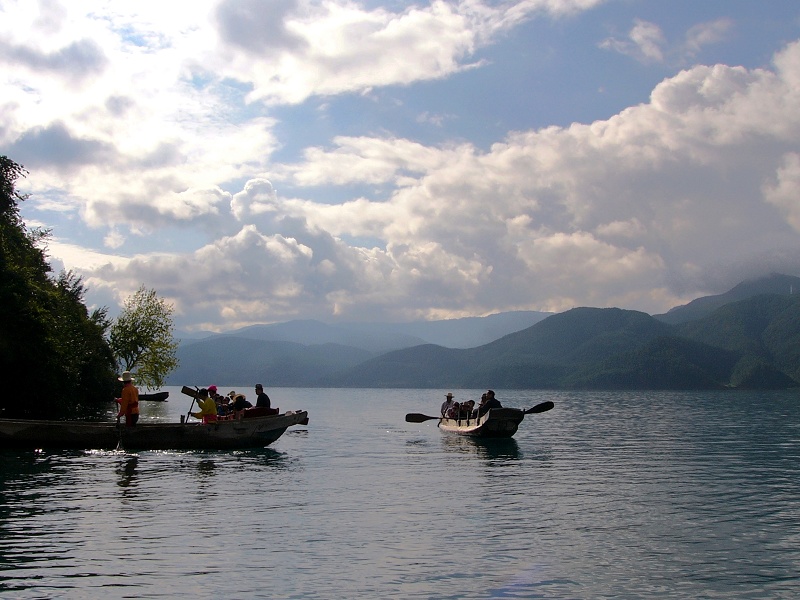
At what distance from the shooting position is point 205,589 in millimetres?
14406

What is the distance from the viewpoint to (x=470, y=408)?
54125 millimetres

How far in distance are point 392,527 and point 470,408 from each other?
3397 cm

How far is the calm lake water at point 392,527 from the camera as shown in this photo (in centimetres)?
1493

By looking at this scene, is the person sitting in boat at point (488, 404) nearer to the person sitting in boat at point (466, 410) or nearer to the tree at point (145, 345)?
the person sitting in boat at point (466, 410)

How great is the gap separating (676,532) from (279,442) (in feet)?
111

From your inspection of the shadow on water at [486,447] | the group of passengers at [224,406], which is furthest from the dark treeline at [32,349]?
the shadow on water at [486,447]

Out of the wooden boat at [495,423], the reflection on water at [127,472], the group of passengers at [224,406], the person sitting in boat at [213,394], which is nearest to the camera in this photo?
the reflection on water at [127,472]

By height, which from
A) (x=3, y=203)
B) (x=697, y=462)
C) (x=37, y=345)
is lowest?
(x=697, y=462)

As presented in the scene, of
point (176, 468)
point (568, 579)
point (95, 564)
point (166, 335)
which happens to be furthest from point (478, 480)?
point (166, 335)

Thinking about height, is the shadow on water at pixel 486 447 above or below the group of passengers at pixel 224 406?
below

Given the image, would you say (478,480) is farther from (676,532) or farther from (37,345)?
(37,345)

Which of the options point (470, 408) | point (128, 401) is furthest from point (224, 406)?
point (470, 408)

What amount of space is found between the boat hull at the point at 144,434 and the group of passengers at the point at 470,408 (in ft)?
48.6

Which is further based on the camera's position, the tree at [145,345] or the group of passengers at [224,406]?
the tree at [145,345]
